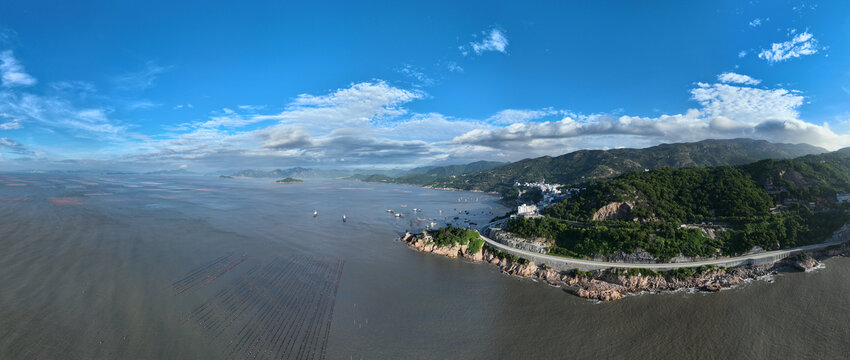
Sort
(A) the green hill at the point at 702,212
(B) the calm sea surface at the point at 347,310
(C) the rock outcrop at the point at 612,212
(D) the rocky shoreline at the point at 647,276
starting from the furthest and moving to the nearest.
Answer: (C) the rock outcrop at the point at 612,212
(A) the green hill at the point at 702,212
(D) the rocky shoreline at the point at 647,276
(B) the calm sea surface at the point at 347,310

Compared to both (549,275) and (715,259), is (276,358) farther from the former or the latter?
(715,259)

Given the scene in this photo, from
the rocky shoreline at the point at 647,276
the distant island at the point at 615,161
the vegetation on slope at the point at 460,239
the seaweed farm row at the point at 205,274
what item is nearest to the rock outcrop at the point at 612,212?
the rocky shoreline at the point at 647,276

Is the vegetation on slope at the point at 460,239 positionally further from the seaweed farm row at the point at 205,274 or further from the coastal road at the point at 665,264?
the seaweed farm row at the point at 205,274

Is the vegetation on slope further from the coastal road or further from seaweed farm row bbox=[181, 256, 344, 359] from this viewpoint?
seaweed farm row bbox=[181, 256, 344, 359]

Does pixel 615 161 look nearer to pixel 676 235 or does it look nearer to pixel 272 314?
pixel 676 235

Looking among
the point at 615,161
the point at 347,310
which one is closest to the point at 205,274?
the point at 347,310
